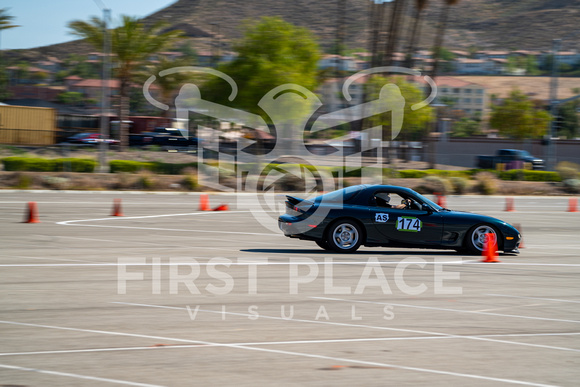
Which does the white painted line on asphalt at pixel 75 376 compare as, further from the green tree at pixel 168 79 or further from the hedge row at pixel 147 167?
the green tree at pixel 168 79

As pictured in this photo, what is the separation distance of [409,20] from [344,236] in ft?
538

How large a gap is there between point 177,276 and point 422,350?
14.0ft

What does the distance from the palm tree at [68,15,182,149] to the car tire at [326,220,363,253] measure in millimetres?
37125

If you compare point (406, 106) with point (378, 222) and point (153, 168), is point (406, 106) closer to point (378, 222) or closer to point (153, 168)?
point (153, 168)

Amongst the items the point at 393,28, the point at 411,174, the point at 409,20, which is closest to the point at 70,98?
the point at 393,28

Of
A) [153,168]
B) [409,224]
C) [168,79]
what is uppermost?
[168,79]

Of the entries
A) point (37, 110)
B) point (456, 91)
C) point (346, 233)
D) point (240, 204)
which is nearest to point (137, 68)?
point (37, 110)

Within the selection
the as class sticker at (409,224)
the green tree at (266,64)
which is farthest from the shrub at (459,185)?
the as class sticker at (409,224)

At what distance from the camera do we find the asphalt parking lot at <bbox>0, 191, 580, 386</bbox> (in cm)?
492

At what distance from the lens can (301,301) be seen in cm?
736

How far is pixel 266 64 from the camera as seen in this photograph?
34.0m

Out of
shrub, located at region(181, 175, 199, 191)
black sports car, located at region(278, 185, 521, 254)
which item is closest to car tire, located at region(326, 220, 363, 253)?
black sports car, located at region(278, 185, 521, 254)

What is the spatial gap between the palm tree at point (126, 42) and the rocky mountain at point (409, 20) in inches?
4550

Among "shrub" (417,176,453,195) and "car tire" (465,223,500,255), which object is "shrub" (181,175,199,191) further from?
"car tire" (465,223,500,255)
